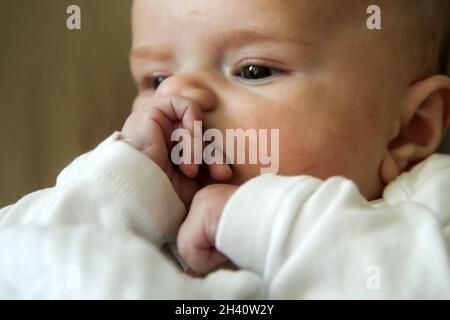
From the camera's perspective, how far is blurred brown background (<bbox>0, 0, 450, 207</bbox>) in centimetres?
95

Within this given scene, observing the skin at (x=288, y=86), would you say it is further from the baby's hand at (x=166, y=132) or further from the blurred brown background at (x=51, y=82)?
the blurred brown background at (x=51, y=82)

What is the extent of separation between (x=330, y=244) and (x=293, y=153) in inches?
8.7

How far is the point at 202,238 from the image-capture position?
0.58 metres

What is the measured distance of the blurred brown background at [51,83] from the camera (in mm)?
952

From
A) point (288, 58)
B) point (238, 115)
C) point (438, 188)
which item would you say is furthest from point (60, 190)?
point (438, 188)

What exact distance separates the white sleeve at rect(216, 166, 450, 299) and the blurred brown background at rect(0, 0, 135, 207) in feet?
1.85

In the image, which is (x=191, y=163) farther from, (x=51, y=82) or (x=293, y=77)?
(x=51, y=82)

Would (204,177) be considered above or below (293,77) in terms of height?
below

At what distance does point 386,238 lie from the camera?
1.72 ft

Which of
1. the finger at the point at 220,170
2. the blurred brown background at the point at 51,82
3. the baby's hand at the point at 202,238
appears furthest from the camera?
the blurred brown background at the point at 51,82

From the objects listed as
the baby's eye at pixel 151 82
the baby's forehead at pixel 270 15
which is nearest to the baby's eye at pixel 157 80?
the baby's eye at pixel 151 82

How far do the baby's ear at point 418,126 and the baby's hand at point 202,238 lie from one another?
1.10 feet

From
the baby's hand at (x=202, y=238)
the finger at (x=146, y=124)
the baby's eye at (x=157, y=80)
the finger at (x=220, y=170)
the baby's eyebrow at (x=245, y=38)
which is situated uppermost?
the baby's eyebrow at (x=245, y=38)

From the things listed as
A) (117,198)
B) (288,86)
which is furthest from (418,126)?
(117,198)
